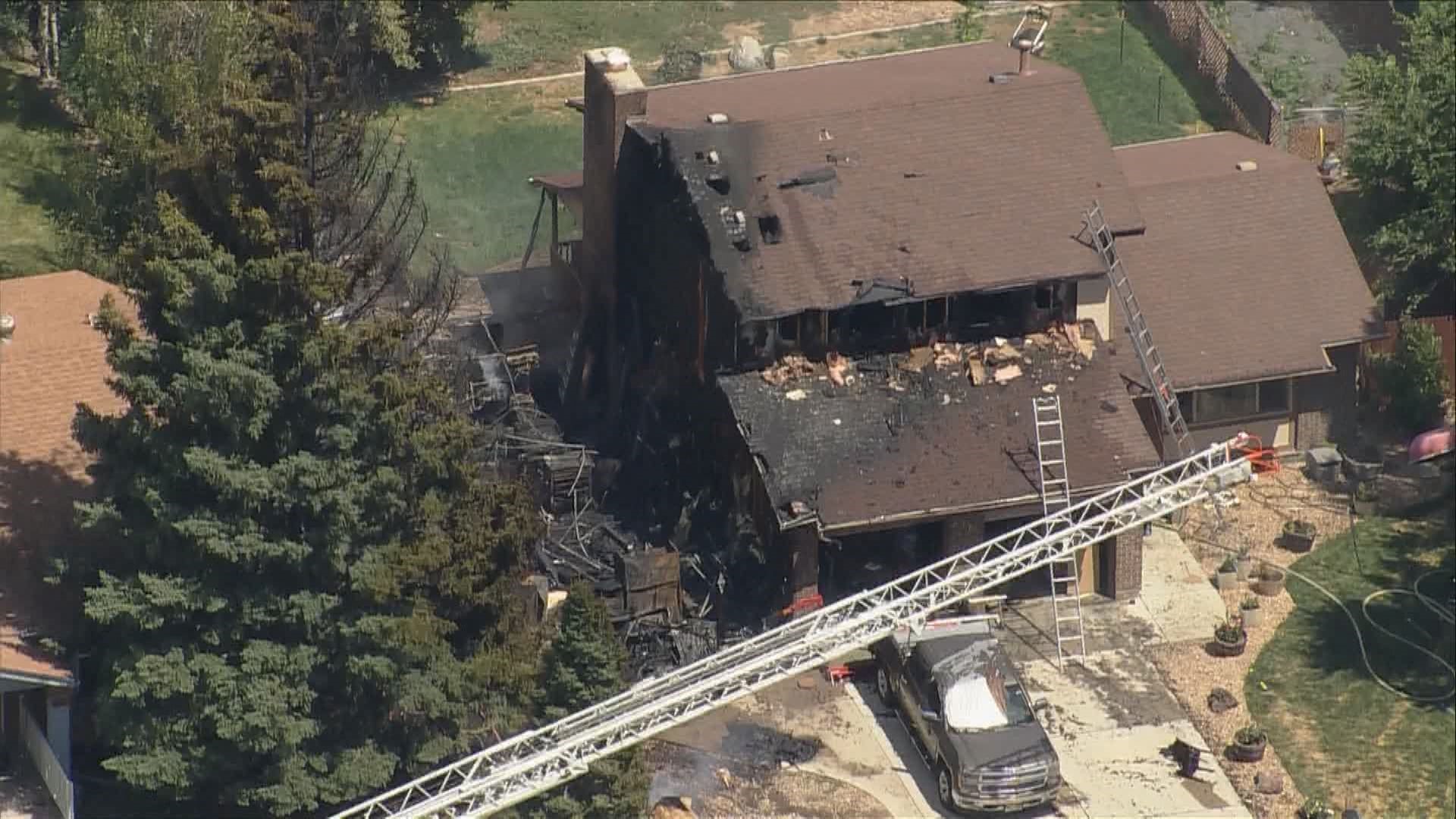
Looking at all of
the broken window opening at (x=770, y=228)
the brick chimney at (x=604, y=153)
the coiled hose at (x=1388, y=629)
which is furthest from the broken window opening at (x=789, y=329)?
the coiled hose at (x=1388, y=629)

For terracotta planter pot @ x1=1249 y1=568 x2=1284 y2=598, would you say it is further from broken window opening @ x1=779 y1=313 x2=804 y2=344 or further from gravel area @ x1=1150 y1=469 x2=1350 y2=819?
broken window opening @ x1=779 y1=313 x2=804 y2=344

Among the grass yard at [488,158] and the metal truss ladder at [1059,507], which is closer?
the metal truss ladder at [1059,507]

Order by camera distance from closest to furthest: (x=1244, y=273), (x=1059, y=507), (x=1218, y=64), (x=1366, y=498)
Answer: (x=1059, y=507) → (x=1366, y=498) → (x=1244, y=273) → (x=1218, y=64)

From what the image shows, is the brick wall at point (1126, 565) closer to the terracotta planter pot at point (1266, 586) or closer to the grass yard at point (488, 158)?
the terracotta planter pot at point (1266, 586)

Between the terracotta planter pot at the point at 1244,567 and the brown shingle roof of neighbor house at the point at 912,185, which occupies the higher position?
the brown shingle roof of neighbor house at the point at 912,185

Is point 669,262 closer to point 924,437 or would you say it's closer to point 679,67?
point 924,437

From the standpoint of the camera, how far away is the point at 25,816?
34.2 m

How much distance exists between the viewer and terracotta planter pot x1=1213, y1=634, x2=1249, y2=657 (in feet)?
129

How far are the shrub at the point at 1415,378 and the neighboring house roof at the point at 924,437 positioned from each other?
7632 mm

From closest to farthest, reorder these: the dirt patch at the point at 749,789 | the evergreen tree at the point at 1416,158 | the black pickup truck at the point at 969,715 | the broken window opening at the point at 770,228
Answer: the black pickup truck at the point at 969,715 < the dirt patch at the point at 749,789 < the broken window opening at the point at 770,228 < the evergreen tree at the point at 1416,158

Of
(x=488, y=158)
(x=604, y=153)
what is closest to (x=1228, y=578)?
(x=604, y=153)

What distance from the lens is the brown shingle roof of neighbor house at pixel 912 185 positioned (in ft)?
131

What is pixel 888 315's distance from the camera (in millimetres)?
40250

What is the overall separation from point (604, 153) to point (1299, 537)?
14734mm
